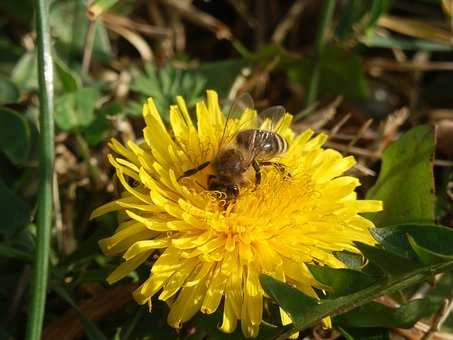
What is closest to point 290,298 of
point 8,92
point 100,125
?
point 100,125

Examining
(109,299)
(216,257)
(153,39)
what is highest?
(153,39)

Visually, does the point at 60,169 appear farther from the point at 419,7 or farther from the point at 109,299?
the point at 419,7

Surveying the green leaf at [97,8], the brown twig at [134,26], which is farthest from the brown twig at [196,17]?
the green leaf at [97,8]

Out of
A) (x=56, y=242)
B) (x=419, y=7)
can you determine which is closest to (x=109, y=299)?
(x=56, y=242)

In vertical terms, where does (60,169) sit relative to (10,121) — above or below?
below

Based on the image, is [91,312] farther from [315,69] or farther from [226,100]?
[315,69]

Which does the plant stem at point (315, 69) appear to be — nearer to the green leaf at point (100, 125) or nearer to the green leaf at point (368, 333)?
the green leaf at point (100, 125)

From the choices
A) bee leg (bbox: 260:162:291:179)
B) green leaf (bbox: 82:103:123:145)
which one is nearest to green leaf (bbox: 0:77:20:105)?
green leaf (bbox: 82:103:123:145)
